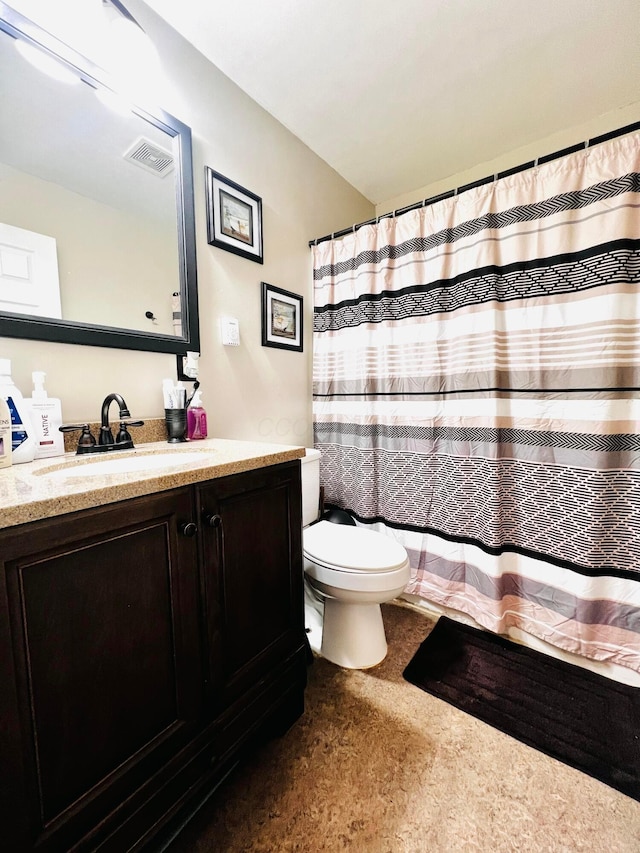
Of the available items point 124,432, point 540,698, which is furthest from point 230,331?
point 540,698

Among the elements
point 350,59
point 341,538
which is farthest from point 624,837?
point 350,59

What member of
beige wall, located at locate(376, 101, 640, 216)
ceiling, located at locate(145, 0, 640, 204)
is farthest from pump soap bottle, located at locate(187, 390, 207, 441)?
beige wall, located at locate(376, 101, 640, 216)

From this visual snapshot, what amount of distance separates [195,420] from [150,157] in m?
0.97

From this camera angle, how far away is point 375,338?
1.74 m

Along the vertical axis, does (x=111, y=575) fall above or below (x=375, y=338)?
below

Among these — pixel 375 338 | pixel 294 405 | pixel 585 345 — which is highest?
pixel 375 338

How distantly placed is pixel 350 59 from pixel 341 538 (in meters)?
1.97

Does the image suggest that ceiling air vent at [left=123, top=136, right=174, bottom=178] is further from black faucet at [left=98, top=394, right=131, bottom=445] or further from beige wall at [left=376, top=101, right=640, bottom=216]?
beige wall at [left=376, top=101, right=640, bottom=216]

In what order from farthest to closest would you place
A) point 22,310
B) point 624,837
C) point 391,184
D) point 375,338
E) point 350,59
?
point 391,184 < point 375,338 < point 350,59 < point 22,310 < point 624,837

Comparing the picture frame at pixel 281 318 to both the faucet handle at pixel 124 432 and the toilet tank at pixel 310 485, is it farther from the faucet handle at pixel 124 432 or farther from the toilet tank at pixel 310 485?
the faucet handle at pixel 124 432

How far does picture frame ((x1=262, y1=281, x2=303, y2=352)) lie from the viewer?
1.66 metres

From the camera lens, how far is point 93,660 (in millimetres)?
598

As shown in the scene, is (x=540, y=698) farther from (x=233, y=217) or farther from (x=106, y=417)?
(x=233, y=217)

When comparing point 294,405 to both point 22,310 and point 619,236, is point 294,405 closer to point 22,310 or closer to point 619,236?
point 22,310
